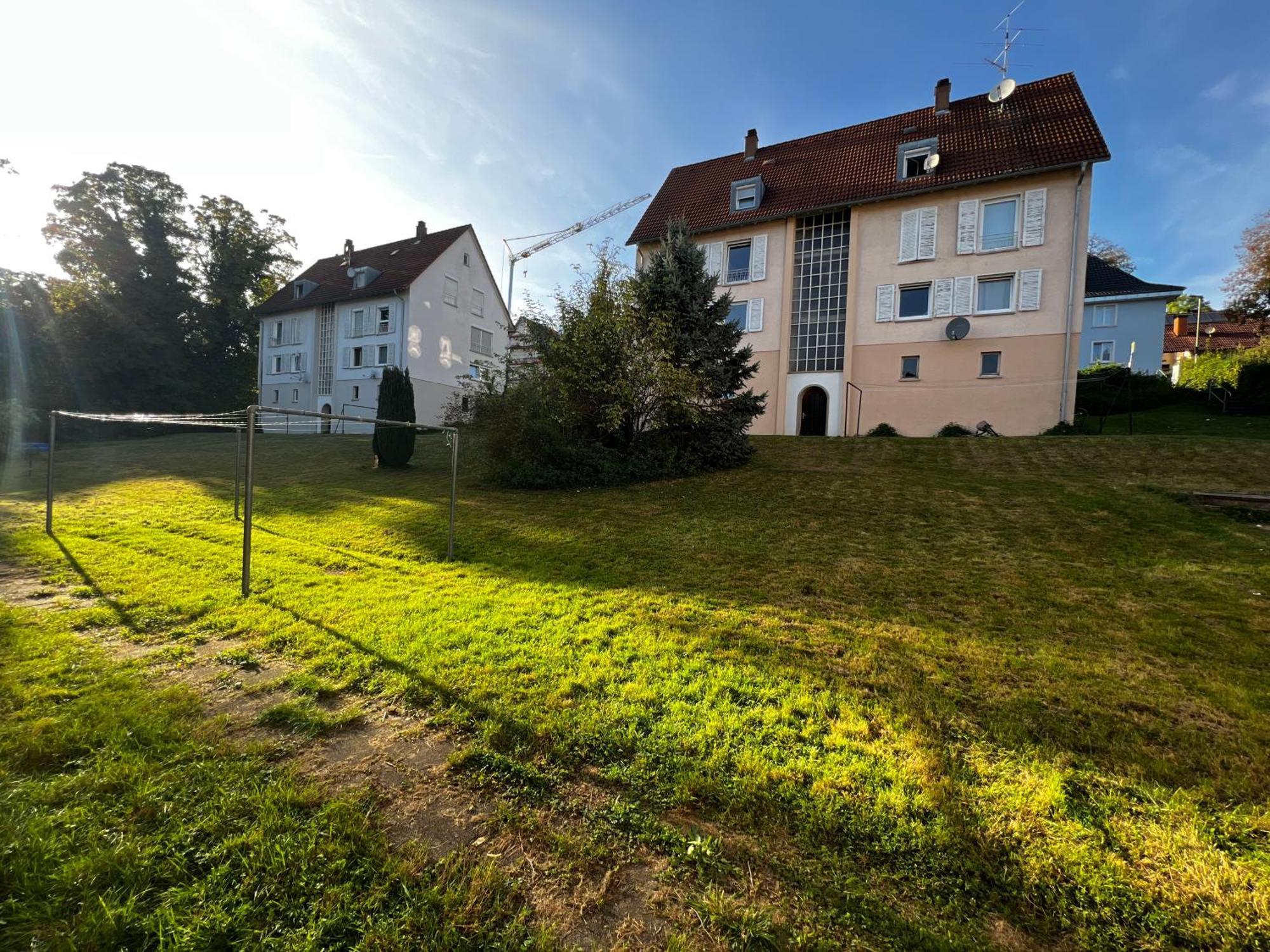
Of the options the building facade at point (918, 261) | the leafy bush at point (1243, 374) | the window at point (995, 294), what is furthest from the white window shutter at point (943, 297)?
the leafy bush at point (1243, 374)

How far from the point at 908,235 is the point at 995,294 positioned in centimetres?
386

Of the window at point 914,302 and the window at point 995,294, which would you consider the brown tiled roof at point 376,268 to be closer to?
the window at point 914,302

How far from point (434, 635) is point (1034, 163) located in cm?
2356

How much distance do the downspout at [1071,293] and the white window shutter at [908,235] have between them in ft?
15.4

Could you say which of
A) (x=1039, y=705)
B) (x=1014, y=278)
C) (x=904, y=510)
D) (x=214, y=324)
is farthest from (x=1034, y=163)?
(x=214, y=324)

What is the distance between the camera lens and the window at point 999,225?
701 inches

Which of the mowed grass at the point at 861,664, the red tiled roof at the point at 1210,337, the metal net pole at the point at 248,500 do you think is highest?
the red tiled roof at the point at 1210,337

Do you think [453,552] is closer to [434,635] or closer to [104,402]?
[434,635]

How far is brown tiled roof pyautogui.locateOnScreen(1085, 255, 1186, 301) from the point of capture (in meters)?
29.4

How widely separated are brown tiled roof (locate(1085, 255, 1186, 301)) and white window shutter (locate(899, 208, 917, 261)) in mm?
18832

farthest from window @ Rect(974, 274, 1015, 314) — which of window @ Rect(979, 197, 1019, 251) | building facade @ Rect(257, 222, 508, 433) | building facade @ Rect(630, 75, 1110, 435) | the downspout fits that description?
building facade @ Rect(257, 222, 508, 433)

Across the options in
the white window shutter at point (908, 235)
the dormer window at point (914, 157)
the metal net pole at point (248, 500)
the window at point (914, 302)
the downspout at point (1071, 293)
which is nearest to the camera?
the metal net pole at point (248, 500)

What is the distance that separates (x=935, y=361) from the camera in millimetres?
18938

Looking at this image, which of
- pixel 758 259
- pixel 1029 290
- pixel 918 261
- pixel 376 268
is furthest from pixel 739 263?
pixel 376 268
